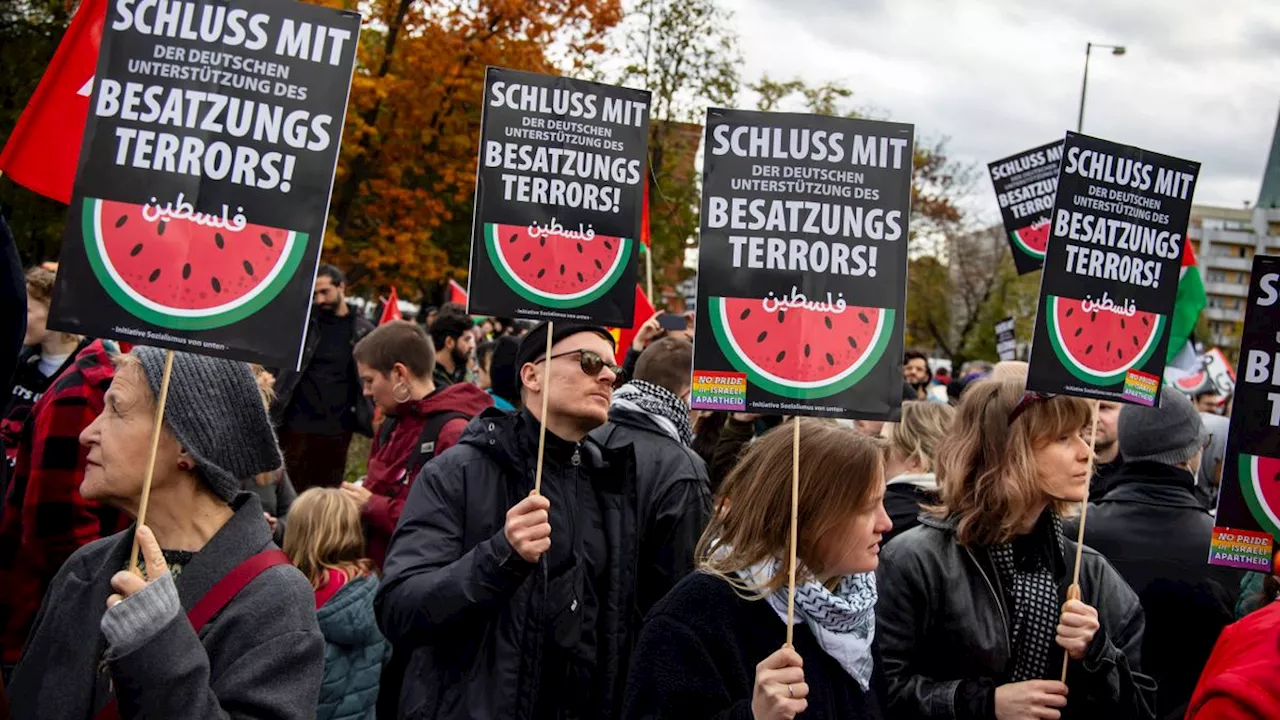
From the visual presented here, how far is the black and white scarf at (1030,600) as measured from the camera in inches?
156

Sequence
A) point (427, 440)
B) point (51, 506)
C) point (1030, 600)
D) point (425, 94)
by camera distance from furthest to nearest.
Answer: point (425, 94)
point (427, 440)
point (51, 506)
point (1030, 600)

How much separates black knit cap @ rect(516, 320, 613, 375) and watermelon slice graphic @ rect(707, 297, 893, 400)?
78cm

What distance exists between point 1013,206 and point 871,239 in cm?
617

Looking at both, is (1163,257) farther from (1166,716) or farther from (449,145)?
(449,145)

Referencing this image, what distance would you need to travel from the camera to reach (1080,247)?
436 cm

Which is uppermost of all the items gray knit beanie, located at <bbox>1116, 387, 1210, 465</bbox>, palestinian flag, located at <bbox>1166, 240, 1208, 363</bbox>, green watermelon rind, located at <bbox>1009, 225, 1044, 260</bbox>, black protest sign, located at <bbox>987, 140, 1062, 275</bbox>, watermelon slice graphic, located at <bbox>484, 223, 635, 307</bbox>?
black protest sign, located at <bbox>987, 140, 1062, 275</bbox>

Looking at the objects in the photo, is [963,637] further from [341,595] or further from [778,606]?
[341,595]

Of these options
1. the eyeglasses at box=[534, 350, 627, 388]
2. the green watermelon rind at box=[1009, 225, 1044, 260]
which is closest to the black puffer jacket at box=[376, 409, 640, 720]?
the eyeglasses at box=[534, 350, 627, 388]

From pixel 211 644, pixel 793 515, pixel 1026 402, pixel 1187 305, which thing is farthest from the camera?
pixel 1187 305

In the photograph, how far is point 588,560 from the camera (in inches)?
165

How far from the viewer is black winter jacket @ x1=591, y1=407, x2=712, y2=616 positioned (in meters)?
4.50

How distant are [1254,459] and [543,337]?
7.68ft

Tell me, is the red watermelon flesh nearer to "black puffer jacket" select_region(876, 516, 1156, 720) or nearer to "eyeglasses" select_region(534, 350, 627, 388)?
"eyeglasses" select_region(534, 350, 627, 388)

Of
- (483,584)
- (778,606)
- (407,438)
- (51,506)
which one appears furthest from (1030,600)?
(51,506)
